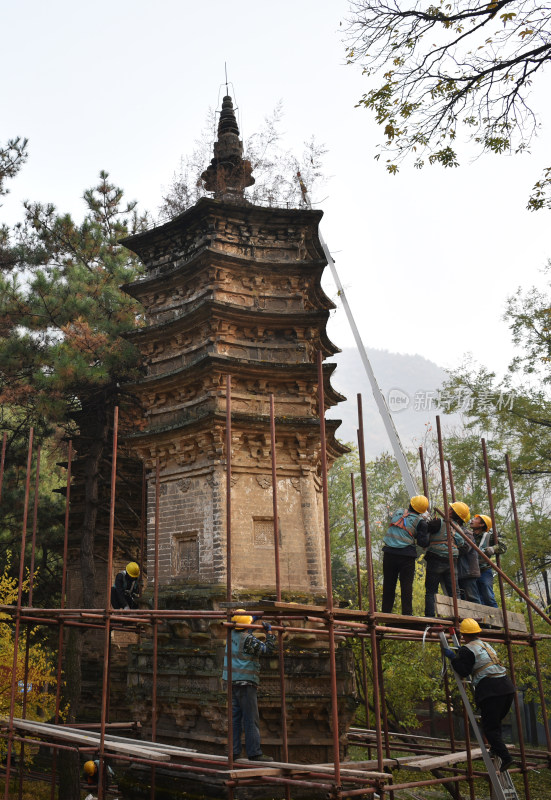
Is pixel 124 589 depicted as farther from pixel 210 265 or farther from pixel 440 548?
pixel 210 265

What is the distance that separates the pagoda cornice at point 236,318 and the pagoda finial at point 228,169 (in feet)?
14.0

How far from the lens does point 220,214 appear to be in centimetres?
1566

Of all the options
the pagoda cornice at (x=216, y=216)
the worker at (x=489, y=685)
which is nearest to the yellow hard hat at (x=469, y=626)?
the worker at (x=489, y=685)

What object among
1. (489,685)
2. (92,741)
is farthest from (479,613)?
(92,741)

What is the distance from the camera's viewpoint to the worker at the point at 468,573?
28.3ft

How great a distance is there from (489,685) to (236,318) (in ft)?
32.3

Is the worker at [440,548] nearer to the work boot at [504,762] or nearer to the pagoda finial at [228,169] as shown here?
the work boot at [504,762]

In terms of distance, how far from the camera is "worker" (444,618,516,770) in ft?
23.0

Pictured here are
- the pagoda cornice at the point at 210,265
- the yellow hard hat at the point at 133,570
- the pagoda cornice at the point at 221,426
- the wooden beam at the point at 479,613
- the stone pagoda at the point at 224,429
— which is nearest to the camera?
the wooden beam at the point at 479,613

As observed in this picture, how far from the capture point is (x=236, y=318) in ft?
49.4

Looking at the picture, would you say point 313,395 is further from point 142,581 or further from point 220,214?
point 142,581

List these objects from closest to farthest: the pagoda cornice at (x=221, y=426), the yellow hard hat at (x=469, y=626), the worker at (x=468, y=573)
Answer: the yellow hard hat at (x=469, y=626)
the worker at (x=468, y=573)
the pagoda cornice at (x=221, y=426)

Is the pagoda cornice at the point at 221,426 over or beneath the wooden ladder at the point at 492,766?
over

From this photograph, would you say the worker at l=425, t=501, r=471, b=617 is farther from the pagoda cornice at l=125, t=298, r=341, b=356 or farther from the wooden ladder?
the pagoda cornice at l=125, t=298, r=341, b=356
